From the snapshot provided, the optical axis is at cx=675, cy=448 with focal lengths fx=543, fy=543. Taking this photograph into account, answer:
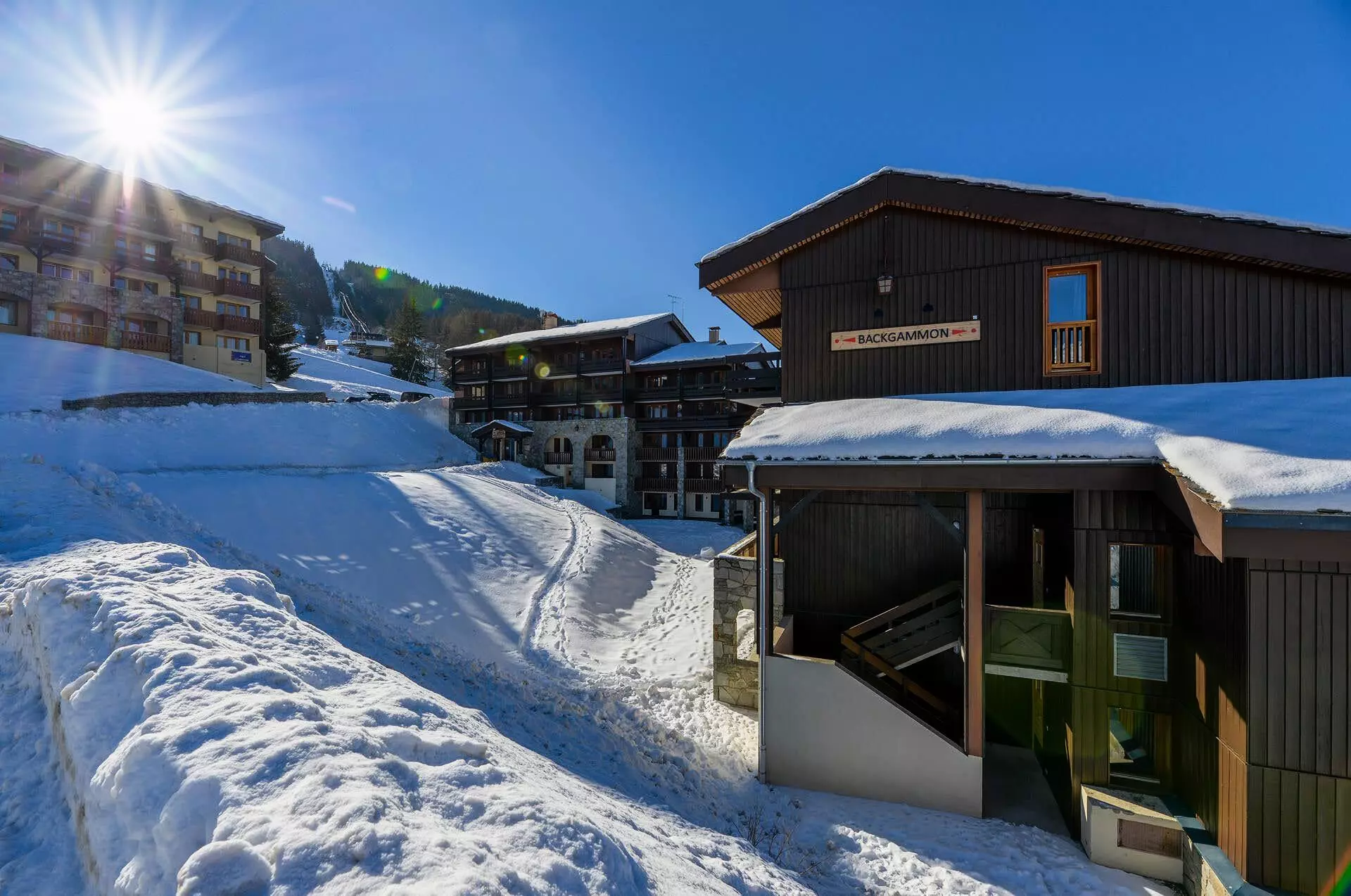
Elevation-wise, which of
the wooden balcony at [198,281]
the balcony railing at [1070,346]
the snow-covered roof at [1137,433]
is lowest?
the snow-covered roof at [1137,433]

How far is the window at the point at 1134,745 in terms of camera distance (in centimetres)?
726

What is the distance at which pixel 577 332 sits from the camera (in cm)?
3538

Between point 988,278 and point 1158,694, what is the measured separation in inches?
260

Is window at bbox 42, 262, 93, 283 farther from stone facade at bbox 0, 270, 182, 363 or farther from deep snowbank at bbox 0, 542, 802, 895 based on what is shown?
deep snowbank at bbox 0, 542, 802, 895

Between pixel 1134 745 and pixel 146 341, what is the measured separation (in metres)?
43.1

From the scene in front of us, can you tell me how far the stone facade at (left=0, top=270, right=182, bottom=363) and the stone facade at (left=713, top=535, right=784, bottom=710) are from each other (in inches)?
1429

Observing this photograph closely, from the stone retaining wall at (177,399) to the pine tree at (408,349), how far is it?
A: 3272 cm

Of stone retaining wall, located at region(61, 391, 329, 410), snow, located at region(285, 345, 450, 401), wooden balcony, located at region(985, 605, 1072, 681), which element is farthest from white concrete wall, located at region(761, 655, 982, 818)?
snow, located at region(285, 345, 450, 401)

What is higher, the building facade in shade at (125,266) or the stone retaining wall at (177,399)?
the building facade in shade at (125,266)

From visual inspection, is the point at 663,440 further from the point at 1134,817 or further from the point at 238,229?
the point at 238,229

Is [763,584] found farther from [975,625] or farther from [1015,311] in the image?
[1015,311]

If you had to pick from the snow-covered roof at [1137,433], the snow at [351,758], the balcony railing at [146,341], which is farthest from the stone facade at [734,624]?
the balcony railing at [146,341]

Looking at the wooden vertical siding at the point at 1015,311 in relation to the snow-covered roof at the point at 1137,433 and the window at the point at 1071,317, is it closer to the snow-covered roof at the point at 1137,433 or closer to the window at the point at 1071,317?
the window at the point at 1071,317

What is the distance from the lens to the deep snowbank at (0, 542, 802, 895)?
2.61 m
